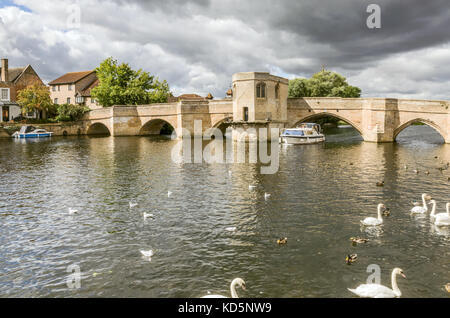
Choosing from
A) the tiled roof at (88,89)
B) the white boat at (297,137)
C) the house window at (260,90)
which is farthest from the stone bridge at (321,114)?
the tiled roof at (88,89)

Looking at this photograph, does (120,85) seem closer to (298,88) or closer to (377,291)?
(298,88)

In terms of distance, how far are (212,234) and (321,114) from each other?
42.0 metres

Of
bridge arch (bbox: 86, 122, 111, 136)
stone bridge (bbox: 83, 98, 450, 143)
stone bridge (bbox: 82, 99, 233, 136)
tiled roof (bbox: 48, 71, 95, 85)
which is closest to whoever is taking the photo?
stone bridge (bbox: 83, 98, 450, 143)

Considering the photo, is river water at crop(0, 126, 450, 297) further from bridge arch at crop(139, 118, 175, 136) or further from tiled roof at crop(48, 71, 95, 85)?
tiled roof at crop(48, 71, 95, 85)

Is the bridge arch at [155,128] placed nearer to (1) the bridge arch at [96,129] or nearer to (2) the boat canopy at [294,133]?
(1) the bridge arch at [96,129]

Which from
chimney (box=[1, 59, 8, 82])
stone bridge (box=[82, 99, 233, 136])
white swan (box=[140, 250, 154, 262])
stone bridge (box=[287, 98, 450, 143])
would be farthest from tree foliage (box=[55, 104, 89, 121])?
white swan (box=[140, 250, 154, 262])

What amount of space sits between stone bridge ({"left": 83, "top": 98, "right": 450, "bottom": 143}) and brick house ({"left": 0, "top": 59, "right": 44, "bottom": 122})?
800 inches

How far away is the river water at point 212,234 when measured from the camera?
9.18 meters

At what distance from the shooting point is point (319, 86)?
244ft

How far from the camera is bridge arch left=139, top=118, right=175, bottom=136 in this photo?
63.7 metres

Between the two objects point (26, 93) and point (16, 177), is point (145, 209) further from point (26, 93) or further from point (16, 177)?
point (26, 93)

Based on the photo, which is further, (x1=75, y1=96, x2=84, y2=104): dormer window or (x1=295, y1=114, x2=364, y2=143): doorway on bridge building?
(x1=75, y1=96, x2=84, y2=104): dormer window

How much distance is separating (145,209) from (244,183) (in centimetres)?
738

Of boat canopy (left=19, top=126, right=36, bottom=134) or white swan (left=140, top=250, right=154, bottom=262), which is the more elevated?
boat canopy (left=19, top=126, right=36, bottom=134)
